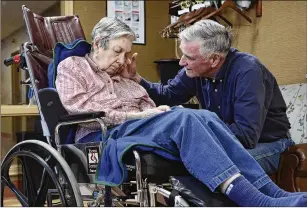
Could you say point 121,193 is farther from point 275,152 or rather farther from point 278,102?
point 278,102

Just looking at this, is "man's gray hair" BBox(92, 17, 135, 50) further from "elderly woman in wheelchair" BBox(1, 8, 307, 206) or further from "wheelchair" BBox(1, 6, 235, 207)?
"wheelchair" BBox(1, 6, 235, 207)

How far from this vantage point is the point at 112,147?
1464 millimetres

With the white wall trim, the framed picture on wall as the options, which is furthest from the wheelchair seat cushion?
the framed picture on wall

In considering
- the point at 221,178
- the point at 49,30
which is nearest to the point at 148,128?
the point at 221,178

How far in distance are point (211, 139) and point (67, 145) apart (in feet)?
2.21

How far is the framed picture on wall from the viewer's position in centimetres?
A: 418

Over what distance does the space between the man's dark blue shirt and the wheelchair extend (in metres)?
0.43

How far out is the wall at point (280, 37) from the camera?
285cm

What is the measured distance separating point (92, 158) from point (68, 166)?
10 cm

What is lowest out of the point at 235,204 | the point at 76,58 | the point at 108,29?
the point at 235,204

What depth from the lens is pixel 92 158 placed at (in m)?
1.61

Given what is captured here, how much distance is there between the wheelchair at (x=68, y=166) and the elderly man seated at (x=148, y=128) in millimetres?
56

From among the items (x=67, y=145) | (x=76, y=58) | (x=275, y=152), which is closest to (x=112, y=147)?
(x=67, y=145)

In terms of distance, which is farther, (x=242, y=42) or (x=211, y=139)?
(x=242, y=42)
